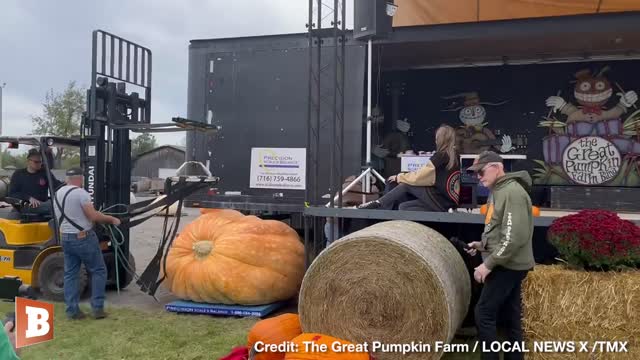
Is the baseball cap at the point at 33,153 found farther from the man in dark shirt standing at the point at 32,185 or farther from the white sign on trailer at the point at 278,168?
the white sign on trailer at the point at 278,168

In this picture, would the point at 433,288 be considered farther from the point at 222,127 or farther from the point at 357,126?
the point at 222,127

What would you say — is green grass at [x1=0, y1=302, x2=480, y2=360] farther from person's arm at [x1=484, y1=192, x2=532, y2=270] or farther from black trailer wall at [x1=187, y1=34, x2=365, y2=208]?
black trailer wall at [x1=187, y1=34, x2=365, y2=208]

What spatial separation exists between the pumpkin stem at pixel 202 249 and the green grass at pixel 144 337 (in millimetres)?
666

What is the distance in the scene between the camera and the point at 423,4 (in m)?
7.05

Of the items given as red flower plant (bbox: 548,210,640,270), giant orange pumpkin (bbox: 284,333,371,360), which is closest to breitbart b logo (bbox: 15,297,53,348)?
giant orange pumpkin (bbox: 284,333,371,360)

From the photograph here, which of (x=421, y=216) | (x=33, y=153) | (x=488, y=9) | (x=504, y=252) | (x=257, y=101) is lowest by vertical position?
(x=504, y=252)

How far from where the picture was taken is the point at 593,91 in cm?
905

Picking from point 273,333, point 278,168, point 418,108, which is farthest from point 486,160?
point 418,108

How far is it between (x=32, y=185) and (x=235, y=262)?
307cm

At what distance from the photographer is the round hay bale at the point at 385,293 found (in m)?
4.38

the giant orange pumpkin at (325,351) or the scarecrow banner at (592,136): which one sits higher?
the scarecrow banner at (592,136)

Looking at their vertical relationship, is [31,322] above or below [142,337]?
above

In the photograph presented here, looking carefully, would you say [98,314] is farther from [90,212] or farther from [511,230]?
[511,230]

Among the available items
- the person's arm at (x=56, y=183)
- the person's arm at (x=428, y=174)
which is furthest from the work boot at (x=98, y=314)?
the person's arm at (x=428, y=174)
